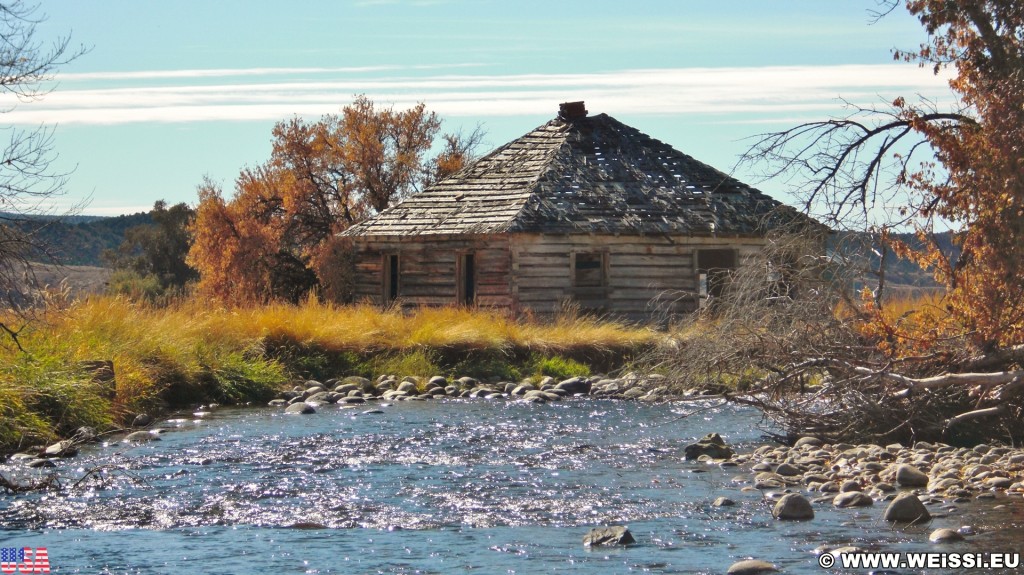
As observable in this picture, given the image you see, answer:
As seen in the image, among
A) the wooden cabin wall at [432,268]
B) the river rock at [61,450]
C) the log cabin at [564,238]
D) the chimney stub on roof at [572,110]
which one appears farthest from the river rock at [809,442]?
the chimney stub on roof at [572,110]

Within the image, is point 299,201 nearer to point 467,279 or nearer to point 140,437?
point 467,279

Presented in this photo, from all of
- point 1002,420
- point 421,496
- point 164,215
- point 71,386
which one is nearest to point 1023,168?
point 1002,420

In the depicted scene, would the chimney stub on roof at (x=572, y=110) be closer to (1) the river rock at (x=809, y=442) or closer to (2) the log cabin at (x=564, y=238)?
(2) the log cabin at (x=564, y=238)

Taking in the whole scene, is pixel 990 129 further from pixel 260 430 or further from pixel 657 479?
pixel 260 430

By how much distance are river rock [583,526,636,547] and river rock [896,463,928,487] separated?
290cm

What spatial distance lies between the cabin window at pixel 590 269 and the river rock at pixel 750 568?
17.3 meters

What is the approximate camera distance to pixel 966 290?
11211 millimetres

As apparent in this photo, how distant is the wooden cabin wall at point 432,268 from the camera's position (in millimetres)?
24266

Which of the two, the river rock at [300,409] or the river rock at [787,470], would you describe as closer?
the river rock at [787,470]

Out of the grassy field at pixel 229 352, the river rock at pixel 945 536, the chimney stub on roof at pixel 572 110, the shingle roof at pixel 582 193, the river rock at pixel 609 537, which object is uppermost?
the chimney stub on roof at pixel 572 110

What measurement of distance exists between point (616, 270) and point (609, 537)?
54.0 feet

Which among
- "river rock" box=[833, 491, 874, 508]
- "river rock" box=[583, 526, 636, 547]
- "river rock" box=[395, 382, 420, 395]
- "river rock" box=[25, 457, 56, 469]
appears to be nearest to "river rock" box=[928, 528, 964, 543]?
"river rock" box=[833, 491, 874, 508]

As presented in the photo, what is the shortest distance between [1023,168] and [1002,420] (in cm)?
268

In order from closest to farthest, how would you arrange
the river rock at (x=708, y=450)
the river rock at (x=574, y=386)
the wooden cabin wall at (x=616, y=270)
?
the river rock at (x=708, y=450), the river rock at (x=574, y=386), the wooden cabin wall at (x=616, y=270)
